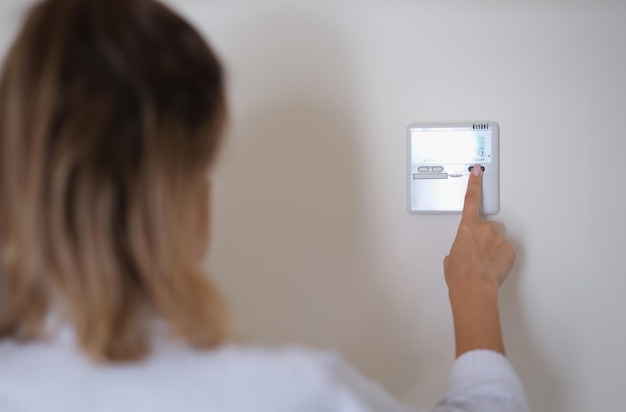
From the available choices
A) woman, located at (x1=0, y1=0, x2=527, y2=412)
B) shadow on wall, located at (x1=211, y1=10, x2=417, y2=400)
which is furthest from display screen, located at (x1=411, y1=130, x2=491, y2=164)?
woman, located at (x1=0, y1=0, x2=527, y2=412)

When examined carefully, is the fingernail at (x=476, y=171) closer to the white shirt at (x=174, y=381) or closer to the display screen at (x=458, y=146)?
the display screen at (x=458, y=146)

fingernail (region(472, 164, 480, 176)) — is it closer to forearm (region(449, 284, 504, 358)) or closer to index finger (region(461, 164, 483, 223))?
index finger (region(461, 164, 483, 223))

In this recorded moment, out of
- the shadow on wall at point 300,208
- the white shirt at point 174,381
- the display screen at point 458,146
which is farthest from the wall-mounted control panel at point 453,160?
the white shirt at point 174,381

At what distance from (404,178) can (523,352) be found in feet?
1.07

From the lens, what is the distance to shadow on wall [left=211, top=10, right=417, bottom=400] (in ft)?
2.60

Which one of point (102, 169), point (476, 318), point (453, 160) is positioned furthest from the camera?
point (453, 160)

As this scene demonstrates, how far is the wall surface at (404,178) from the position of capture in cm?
77

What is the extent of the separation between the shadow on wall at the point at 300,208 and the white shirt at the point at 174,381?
1.03ft

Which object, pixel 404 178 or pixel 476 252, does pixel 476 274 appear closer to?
pixel 476 252

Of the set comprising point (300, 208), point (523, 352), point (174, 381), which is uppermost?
point (300, 208)

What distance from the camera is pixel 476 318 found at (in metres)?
0.66

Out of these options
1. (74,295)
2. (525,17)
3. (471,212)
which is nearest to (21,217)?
(74,295)

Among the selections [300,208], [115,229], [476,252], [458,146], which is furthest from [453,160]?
[115,229]

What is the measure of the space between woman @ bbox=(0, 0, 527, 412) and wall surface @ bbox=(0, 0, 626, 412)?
0.32 m
